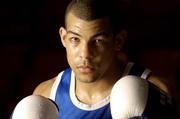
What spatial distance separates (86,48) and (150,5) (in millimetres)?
1527

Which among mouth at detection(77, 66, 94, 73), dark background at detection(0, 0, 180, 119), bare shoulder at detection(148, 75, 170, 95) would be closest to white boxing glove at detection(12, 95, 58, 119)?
mouth at detection(77, 66, 94, 73)

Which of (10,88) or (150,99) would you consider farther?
(10,88)

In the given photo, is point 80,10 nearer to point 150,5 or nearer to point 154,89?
point 154,89

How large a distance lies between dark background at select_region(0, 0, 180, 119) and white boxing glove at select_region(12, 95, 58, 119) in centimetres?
112

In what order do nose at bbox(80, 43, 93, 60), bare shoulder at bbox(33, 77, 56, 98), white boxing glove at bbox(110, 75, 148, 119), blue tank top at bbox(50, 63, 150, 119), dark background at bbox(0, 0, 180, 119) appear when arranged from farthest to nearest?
1. dark background at bbox(0, 0, 180, 119)
2. bare shoulder at bbox(33, 77, 56, 98)
3. blue tank top at bbox(50, 63, 150, 119)
4. nose at bbox(80, 43, 93, 60)
5. white boxing glove at bbox(110, 75, 148, 119)

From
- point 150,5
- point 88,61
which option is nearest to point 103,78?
point 88,61

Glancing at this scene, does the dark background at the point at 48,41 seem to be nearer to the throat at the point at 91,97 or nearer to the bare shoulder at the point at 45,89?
the bare shoulder at the point at 45,89

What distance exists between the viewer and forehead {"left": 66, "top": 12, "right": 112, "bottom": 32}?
3.56ft

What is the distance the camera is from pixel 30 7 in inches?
105

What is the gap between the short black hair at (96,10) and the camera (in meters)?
1.09

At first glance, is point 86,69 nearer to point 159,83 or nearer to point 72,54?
point 72,54

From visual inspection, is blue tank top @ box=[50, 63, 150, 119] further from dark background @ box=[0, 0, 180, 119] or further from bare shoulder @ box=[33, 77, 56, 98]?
dark background @ box=[0, 0, 180, 119]

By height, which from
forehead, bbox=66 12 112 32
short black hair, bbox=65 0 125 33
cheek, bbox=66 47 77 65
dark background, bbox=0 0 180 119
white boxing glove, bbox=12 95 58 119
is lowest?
dark background, bbox=0 0 180 119

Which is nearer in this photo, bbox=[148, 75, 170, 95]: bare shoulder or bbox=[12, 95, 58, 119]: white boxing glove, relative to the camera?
bbox=[12, 95, 58, 119]: white boxing glove
